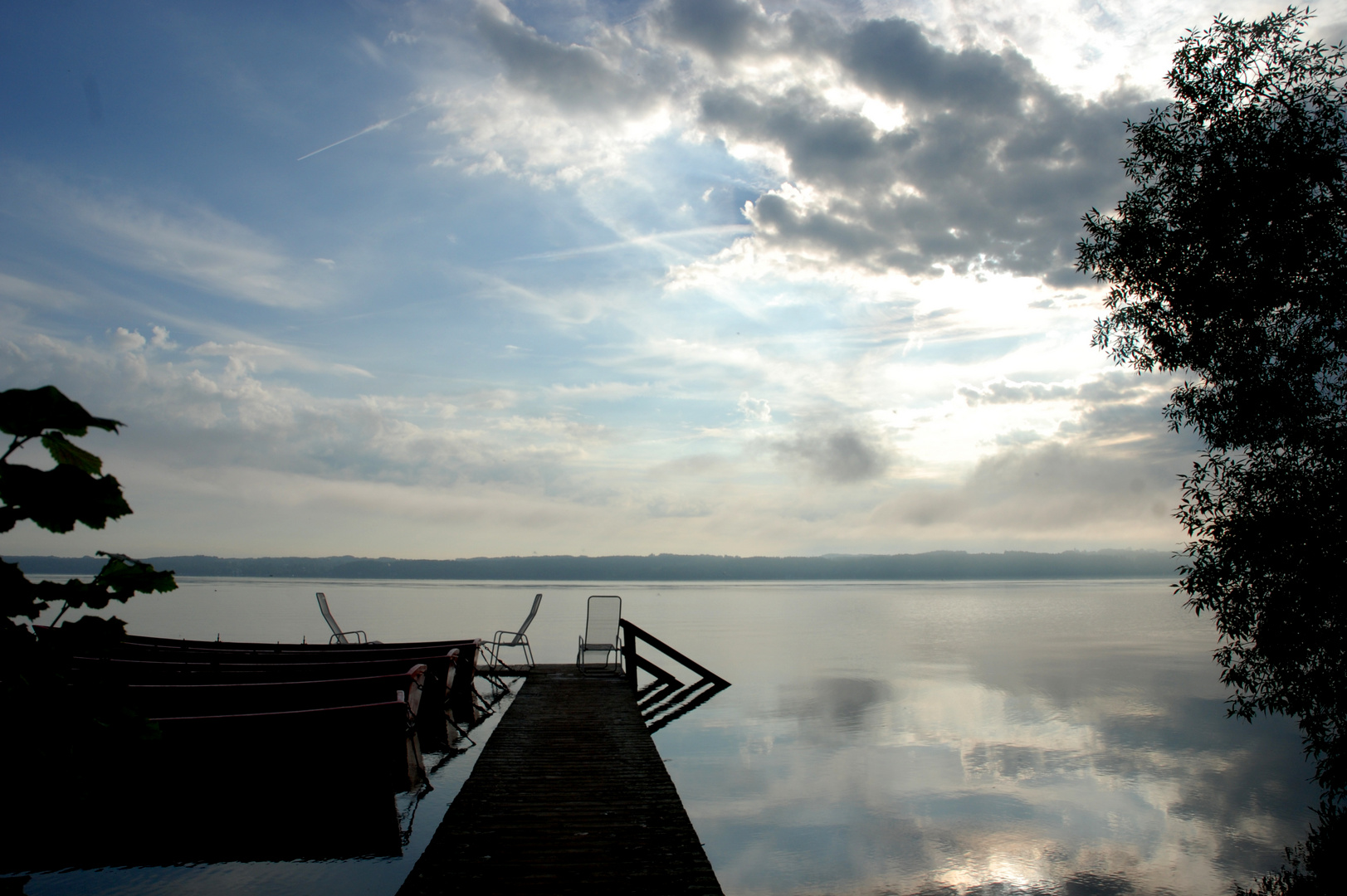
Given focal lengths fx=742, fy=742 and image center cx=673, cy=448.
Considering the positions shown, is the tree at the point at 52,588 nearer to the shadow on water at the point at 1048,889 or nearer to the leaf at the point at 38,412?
the leaf at the point at 38,412

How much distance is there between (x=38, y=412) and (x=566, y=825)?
5005mm

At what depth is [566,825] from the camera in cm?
546

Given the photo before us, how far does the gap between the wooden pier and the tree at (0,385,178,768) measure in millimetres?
3643

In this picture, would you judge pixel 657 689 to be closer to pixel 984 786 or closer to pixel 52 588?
pixel 984 786

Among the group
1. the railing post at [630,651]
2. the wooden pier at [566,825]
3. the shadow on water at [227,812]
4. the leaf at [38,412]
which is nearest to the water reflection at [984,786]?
the railing post at [630,651]

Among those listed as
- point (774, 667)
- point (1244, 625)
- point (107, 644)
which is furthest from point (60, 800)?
point (774, 667)

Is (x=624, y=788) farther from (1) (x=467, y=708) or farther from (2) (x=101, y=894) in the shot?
(1) (x=467, y=708)

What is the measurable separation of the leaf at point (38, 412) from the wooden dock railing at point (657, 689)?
11.7m

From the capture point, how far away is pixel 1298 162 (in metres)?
8.56

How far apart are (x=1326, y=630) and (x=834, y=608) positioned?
5216cm

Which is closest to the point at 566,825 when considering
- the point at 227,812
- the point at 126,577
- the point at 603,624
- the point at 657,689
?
the point at 227,812

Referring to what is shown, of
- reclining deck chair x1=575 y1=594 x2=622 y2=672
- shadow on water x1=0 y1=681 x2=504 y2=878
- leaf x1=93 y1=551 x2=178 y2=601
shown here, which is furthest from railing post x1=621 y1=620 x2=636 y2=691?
leaf x1=93 y1=551 x2=178 y2=601

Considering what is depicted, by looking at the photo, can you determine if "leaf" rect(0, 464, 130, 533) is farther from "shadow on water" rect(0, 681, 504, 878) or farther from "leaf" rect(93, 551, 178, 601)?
"shadow on water" rect(0, 681, 504, 878)

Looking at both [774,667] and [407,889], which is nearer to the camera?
[407,889]
